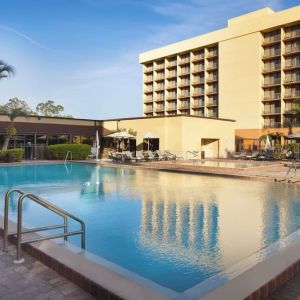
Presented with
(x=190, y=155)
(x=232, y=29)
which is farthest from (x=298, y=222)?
(x=232, y=29)

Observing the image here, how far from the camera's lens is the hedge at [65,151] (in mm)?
26867

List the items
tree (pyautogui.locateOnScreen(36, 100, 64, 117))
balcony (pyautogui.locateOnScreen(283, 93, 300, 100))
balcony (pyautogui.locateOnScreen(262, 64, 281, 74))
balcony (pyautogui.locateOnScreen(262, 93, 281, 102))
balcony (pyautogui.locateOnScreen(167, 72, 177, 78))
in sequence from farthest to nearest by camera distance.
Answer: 1. tree (pyautogui.locateOnScreen(36, 100, 64, 117))
2. balcony (pyautogui.locateOnScreen(167, 72, 177, 78))
3. balcony (pyautogui.locateOnScreen(262, 93, 281, 102))
4. balcony (pyautogui.locateOnScreen(262, 64, 281, 74))
5. balcony (pyautogui.locateOnScreen(283, 93, 300, 100))

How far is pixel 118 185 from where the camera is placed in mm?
13945

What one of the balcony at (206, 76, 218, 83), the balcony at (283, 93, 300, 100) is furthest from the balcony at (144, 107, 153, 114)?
the balcony at (283, 93, 300, 100)

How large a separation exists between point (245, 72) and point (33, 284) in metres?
48.9

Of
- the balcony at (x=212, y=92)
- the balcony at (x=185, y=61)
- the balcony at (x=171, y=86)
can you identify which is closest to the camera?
the balcony at (x=212, y=92)

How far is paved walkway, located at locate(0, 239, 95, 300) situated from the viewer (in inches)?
135

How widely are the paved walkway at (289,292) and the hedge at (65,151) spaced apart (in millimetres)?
24548

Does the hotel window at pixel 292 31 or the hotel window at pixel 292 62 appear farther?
the hotel window at pixel 292 62

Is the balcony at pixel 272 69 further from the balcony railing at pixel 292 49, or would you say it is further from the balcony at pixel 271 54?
the balcony railing at pixel 292 49

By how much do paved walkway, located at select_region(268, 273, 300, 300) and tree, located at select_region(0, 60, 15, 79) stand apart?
26.9 metres

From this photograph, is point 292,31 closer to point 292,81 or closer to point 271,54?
point 271,54

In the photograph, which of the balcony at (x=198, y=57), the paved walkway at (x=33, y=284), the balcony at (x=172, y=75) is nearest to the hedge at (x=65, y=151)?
the paved walkway at (x=33, y=284)

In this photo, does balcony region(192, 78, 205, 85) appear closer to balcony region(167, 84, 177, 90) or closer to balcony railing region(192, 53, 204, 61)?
balcony railing region(192, 53, 204, 61)
